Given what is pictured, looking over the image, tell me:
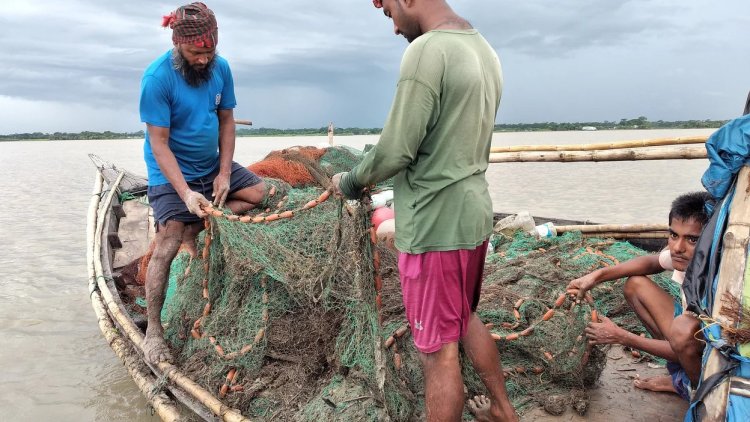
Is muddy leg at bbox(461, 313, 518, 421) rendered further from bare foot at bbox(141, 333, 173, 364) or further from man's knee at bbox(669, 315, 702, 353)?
bare foot at bbox(141, 333, 173, 364)

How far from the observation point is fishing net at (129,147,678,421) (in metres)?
2.69

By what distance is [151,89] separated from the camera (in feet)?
11.4

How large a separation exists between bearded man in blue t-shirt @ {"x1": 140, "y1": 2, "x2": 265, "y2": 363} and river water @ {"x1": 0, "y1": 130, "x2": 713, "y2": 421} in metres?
1.54

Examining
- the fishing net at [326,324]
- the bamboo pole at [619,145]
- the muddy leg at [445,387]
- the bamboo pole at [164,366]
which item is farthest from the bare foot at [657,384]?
the bamboo pole at [164,366]

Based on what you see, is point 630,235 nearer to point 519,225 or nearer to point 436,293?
point 519,225

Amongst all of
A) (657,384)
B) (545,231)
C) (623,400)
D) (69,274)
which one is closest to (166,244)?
(623,400)

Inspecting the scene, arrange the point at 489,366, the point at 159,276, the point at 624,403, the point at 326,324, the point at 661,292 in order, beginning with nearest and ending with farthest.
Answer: the point at 489,366 → the point at 661,292 → the point at 624,403 → the point at 326,324 → the point at 159,276

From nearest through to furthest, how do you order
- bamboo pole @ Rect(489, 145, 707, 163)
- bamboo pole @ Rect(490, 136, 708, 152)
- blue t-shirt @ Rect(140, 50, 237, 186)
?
blue t-shirt @ Rect(140, 50, 237, 186) → bamboo pole @ Rect(489, 145, 707, 163) → bamboo pole @ Rect(490, 136, 708, 152)

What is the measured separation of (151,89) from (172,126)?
1.10 feet

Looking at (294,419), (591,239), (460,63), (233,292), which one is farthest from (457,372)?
(591,239)

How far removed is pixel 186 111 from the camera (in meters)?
3.71

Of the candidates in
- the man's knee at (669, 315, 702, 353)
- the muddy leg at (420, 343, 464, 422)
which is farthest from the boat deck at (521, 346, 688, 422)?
the muddy leg at (420, 343, 464, 422)

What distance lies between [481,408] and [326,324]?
979mm

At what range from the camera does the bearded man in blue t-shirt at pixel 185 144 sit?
3.48m
